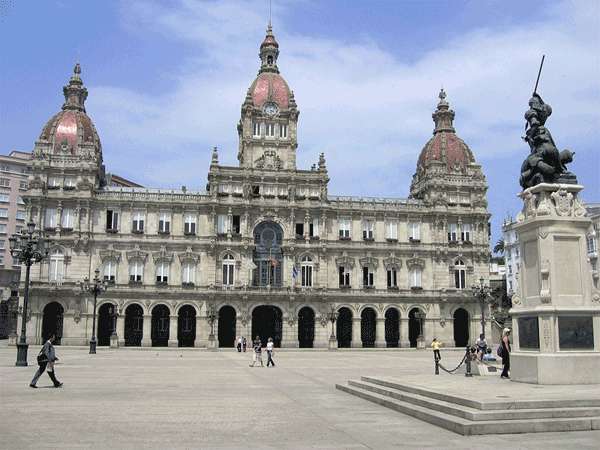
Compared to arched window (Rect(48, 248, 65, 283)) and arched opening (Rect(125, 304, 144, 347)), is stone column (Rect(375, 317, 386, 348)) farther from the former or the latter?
arched window (Rect(48, 248, 65, 283))

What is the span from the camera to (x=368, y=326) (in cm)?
7362

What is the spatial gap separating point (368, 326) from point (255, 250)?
15.2 meters

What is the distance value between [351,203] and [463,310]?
17.4 m

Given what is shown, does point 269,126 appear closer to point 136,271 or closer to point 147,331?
point 136,271

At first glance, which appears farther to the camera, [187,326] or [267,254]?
[267,254]

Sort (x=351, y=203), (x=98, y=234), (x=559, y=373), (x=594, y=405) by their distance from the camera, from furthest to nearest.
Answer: (x=351, y=203)
(x=98, y=234)
(x=559, y=373)
(x=594, y=405)

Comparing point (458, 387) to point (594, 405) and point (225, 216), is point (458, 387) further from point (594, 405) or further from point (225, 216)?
point (225, 216)

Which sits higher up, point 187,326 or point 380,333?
point 187,326

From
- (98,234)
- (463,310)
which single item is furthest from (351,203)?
(98,234)

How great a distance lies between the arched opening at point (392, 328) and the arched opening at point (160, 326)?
78.8 ft

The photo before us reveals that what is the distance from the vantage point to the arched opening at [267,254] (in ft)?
233

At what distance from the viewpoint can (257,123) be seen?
75.9 meters

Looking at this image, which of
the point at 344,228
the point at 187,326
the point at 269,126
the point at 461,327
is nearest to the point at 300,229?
the point at 344,228

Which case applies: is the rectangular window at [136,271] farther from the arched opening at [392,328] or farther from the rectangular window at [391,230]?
the arched opening at [392,328]
